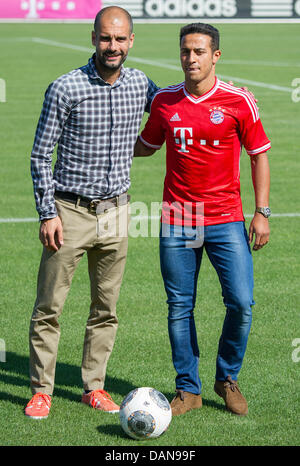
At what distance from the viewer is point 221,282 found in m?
6.14

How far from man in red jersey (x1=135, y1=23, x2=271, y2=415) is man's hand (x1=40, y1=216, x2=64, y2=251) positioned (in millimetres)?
712

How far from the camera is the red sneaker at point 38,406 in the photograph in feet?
20.1

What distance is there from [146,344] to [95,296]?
4.61ft

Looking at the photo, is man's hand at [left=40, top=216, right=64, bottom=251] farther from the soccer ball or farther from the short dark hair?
the short dark hair

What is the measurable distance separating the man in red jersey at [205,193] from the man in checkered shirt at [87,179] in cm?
31

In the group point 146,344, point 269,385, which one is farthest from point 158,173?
point 269,385

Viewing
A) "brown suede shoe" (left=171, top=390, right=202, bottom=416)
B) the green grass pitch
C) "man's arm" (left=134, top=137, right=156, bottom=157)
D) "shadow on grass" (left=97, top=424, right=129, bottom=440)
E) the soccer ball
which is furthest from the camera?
"man's arm" (left=134, top=137, right=156, bottom=157)

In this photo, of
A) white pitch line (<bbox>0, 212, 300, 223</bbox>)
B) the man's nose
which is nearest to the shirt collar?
the man's nose

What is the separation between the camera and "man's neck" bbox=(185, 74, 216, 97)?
5961 millimetres

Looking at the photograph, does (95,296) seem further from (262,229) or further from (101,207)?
(262,229)

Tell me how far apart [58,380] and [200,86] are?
2.54 meters

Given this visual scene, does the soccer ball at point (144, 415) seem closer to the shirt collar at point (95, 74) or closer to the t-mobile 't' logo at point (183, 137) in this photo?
the t-mobile 't' logo at point (183, 137)

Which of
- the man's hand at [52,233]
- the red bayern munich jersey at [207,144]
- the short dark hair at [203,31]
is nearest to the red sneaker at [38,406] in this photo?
the man's hand at [52,233]

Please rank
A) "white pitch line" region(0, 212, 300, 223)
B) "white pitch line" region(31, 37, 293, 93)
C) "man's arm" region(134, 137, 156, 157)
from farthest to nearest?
1. "white pitch line" region(31, 37, 293, 93)
2. "white pitch line" region(0, 212, 300, 223)
3. "man's arm" region(134, 137, 156, 157)
